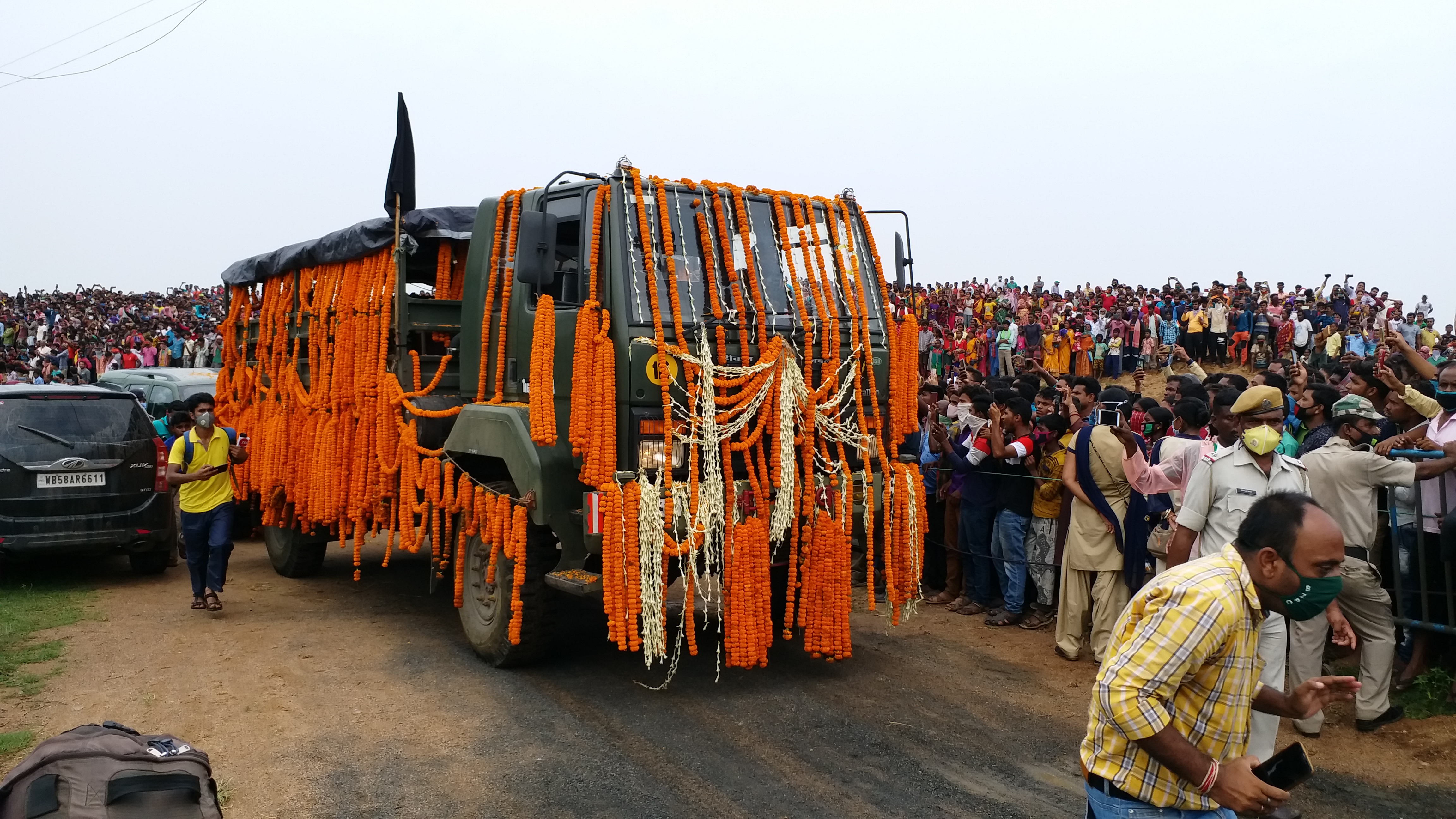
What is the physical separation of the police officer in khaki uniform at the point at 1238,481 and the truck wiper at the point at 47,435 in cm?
853

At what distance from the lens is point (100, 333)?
3612cm

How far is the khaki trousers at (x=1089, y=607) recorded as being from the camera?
671 cm

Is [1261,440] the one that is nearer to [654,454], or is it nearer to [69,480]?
[654,454]

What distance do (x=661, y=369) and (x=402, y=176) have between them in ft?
9.87

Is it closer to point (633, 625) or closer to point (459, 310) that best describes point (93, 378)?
point (459, 310)

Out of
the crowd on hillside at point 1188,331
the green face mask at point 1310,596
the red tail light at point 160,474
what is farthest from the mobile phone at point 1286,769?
the crowd on hillside at point 1188,331

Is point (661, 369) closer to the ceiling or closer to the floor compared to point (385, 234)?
closer to the floor

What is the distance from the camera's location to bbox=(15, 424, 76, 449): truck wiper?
8.73 m

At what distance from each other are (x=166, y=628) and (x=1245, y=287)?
21.4m

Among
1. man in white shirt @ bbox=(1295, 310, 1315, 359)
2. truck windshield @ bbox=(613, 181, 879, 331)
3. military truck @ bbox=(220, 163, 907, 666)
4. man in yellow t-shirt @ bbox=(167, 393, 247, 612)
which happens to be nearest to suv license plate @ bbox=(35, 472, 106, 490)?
man in yellow t-shirt @ bbox=(167, 393, 247, 612)

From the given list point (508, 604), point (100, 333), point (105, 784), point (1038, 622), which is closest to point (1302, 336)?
point (1038, 622)

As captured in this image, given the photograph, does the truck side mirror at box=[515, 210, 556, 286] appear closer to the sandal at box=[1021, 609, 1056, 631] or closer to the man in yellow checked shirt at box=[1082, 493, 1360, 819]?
the man in yellow checked shirt at box=[1082, 493, 1360, 819]

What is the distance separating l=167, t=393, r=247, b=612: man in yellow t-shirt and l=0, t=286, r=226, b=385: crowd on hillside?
13.5 metres

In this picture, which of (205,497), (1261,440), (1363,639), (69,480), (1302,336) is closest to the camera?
(1261,440)
